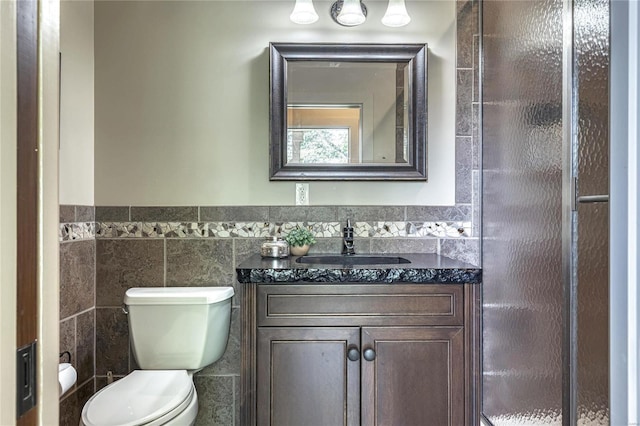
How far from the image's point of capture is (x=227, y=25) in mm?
1974

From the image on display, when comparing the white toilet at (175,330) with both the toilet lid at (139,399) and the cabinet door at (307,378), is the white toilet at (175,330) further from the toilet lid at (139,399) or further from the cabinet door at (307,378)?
the cabinet door at (307,378)

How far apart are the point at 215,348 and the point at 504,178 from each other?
4.85ft

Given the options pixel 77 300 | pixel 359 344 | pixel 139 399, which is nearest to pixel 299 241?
pixel 359 344

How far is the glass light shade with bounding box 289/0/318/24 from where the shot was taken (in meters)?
1.86

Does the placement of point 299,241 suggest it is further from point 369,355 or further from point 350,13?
point 350,13

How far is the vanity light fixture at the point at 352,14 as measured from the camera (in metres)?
1.86

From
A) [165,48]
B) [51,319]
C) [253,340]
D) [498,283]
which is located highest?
[165,48]

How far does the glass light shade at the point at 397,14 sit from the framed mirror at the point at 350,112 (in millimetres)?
113

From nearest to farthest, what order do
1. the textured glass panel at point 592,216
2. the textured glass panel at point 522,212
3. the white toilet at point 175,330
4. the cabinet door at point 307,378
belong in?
the textured glass panel at point 592,216 → the textured glass panel at point 522,212 → the cabinet door at point 307,378 → the white toilet at point 175,330

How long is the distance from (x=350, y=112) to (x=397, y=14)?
0.52m

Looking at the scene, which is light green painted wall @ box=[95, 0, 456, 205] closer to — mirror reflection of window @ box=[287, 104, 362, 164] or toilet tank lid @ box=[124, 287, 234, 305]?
mirror reflection of window @ box=[287, 104, 362, 164]

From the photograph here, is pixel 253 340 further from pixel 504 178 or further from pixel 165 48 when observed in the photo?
pixel 165 48

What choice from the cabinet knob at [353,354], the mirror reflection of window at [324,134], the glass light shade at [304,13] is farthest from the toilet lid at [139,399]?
the glass light shade at [304,13]

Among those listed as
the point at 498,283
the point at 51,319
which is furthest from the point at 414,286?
the point at 51,319
